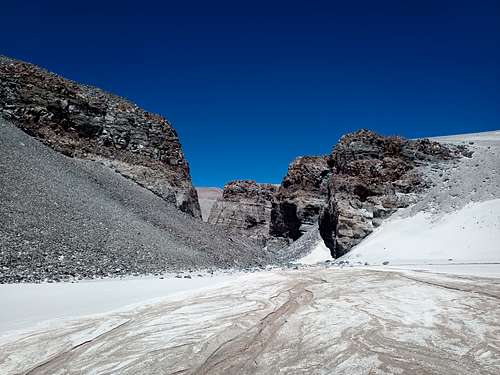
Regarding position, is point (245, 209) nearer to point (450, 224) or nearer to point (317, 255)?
point (317, 255)

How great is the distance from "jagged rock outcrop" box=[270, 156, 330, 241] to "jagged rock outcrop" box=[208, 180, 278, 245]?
8798mm

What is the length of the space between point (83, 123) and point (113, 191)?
870 cm

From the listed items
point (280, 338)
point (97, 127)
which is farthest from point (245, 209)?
point (280, 338)

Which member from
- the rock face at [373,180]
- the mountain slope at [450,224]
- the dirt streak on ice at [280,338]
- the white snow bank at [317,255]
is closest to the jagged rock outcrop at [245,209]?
the white snow bank at [317,255]

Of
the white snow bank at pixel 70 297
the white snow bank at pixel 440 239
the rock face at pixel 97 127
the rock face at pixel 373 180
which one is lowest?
the white snow bank at pixel 70 297

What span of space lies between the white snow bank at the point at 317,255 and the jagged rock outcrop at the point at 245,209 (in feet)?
104

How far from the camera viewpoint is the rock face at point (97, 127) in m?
26.3

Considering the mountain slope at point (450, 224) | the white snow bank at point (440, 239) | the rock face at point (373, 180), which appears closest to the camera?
the white snow bank at point (440, 239)

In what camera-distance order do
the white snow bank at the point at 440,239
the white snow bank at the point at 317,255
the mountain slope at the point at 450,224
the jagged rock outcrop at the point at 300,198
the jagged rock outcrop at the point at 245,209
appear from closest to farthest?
the white snow bank at the point at 440,239
the mountain slope at the point at 450,224
the white snow bank at the point at 317,255
the jagged rock outcrop at the point at 300,198
the jagged rock outcrop at the point at 245,209

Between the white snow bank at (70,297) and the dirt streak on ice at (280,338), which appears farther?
the white snow bank at (70,297)

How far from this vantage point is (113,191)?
23.2 meters

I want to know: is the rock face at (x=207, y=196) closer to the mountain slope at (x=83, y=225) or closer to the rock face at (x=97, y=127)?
the rock face at (x=97, y=127)

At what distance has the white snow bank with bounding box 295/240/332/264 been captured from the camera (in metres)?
32.2

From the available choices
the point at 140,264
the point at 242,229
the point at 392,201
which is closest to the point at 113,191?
the point at 140,264
